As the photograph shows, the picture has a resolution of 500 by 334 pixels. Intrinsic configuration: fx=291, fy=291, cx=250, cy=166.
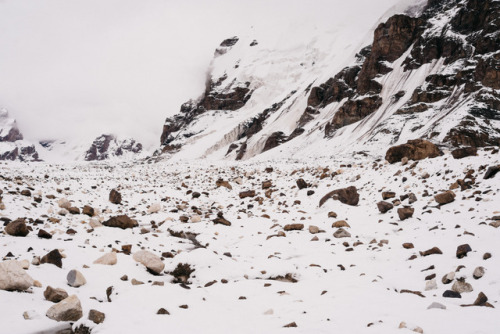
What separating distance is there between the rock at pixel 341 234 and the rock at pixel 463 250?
3.36m

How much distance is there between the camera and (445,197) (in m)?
8.88

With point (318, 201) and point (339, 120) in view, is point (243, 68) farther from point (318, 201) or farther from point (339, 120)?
point (318, 201)

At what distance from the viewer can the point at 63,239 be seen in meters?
7.45

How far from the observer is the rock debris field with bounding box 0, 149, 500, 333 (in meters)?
4.18

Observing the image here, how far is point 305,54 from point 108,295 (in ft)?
446

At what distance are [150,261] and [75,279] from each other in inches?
70.4

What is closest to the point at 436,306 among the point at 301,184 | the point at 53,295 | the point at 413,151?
the point at 53,295

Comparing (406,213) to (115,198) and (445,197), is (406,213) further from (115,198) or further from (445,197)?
(115,198)

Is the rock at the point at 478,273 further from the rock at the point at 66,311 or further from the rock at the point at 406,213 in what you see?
the rock at the point at 66,311

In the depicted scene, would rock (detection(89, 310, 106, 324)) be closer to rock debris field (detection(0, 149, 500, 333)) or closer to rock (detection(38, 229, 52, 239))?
rock debris field (detection(0, 149, 500, 333))

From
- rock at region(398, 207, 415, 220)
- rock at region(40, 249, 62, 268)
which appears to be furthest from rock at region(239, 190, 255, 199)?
rock at region(40, 249, 62, 268)

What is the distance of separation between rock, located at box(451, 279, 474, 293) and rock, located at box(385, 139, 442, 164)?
10.5m

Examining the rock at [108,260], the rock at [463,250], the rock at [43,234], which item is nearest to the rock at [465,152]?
the rock at [463,250]

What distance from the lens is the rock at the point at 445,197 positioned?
8.77 meters
